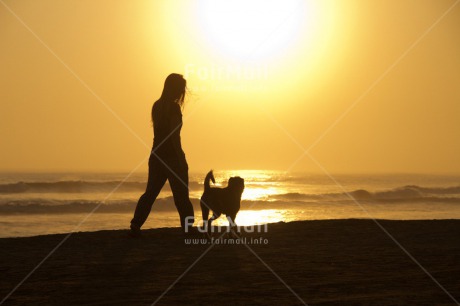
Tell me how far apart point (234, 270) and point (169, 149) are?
2.81 metres

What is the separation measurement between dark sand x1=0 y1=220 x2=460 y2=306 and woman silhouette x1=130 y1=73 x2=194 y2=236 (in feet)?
2.10

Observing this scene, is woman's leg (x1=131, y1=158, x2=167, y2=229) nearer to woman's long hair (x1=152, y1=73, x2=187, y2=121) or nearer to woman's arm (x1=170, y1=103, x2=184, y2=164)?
woman's arm (x1=170, y1=103, x2=184, y2=164)

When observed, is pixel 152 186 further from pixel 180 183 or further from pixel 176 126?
pixel 176 126

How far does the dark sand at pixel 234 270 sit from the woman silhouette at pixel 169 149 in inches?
25.2

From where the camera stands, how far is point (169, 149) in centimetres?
901

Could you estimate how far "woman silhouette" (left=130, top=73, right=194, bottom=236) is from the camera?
8.95m

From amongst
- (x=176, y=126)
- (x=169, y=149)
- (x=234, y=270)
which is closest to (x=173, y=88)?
(x=176, y=126)

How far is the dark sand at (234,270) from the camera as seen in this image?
5398 mm

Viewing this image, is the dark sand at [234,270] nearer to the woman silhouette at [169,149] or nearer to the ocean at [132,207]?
the woman silhouette at [169,149]

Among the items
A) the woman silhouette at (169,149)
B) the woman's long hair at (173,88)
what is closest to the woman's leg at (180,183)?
the woman silhouette at (169,149)

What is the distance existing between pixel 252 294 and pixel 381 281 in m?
1.34

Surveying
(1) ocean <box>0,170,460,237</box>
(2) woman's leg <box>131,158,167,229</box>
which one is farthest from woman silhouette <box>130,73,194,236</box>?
(1) ocean <box>0,170,460,237</box>

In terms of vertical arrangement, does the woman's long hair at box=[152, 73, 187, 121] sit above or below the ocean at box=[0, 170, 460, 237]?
below

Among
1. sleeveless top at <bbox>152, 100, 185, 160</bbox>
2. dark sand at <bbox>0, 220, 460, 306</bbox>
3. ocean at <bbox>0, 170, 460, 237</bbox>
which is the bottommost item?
dark sand at <bbox>0, 220, 460, 306</bbox>
